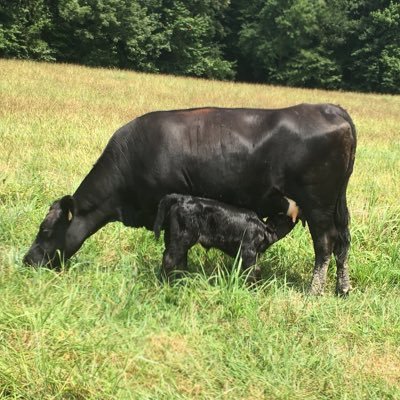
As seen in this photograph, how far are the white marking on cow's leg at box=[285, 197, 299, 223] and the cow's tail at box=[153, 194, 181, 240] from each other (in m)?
0.99

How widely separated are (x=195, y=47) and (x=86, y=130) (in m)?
35.3

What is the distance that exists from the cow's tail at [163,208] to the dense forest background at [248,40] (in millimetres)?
33745

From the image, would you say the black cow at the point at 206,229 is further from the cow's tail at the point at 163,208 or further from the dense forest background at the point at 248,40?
the dense forest background at the point at 248,40

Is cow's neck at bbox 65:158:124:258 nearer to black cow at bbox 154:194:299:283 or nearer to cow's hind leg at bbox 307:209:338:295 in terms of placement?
black cow at bbox 154:194:299:283

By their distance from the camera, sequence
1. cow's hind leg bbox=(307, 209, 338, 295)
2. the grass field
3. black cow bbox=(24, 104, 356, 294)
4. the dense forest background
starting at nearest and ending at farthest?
the grass field < black cow bbox=(24, 104, 356, 294) < cow's hind leg bbox=(307, 209, 338, 295) < the dense forest background

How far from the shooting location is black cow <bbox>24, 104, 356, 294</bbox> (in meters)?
4.88

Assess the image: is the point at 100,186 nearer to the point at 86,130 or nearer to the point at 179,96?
the point at 86,130

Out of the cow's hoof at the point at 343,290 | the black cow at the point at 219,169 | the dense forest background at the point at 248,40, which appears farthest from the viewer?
the dense forest background at the point at 248,40

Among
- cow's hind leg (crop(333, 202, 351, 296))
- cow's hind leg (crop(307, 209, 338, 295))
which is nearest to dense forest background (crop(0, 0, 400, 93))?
cow's hind leg (crop(333, 202, 351, 296))

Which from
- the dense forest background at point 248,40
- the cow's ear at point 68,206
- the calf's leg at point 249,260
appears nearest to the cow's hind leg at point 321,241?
the calf's leg at point 249,260

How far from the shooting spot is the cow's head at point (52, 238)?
15.9ft

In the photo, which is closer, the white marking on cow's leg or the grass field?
the grass field

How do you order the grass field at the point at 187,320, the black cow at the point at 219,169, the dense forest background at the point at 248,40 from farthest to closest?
the dense forest background at the point at 248,40 < the black cow at the point at 219,169 < the grass field at the point at 187,320

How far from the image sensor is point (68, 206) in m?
4.92
